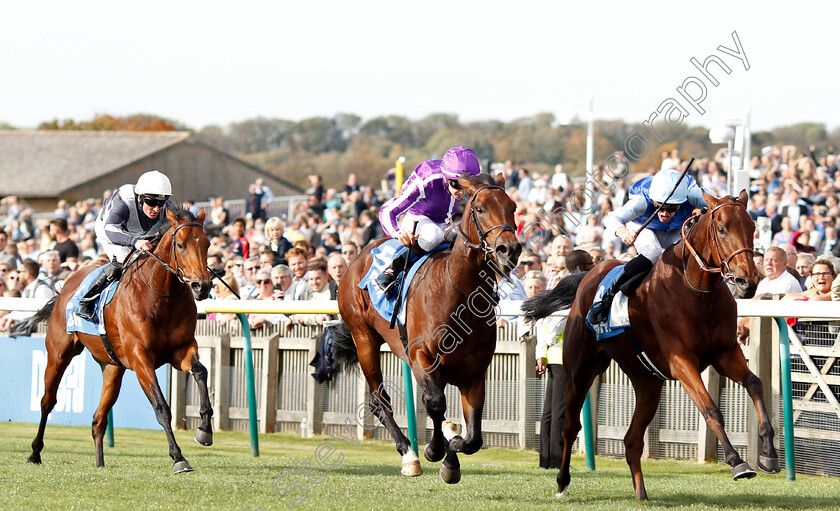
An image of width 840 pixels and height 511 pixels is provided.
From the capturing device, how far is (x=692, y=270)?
551cm

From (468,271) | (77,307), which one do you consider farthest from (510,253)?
(77,307)

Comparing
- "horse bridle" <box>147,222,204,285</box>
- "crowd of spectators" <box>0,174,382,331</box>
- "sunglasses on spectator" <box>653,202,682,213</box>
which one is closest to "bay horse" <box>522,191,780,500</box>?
"sunglasses on spectator" <box>653,202,682,213</box>

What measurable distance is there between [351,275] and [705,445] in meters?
2.89

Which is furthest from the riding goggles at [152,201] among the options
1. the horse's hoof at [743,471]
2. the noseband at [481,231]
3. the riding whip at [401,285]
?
the horse's hoof at [743,471]

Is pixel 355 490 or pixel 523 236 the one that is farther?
pixel 523 236

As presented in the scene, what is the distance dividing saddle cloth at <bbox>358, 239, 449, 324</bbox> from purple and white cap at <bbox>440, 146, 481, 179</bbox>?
1.74ft

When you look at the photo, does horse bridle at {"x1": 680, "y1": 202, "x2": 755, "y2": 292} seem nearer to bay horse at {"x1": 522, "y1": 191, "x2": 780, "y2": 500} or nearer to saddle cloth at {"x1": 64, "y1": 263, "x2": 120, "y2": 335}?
bay horse at {"x1": 522, "y1": 191, "x2": 780, "y2": 500}

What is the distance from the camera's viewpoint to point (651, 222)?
6207 mm

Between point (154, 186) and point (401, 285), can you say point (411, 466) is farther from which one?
point (154, 186)

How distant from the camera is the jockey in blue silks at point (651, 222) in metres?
5.97

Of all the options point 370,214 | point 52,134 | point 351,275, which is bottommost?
point 351,275

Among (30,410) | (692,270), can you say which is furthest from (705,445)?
(30,410)

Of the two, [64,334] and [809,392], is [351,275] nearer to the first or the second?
[64,334]

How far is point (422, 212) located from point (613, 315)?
1.31m
